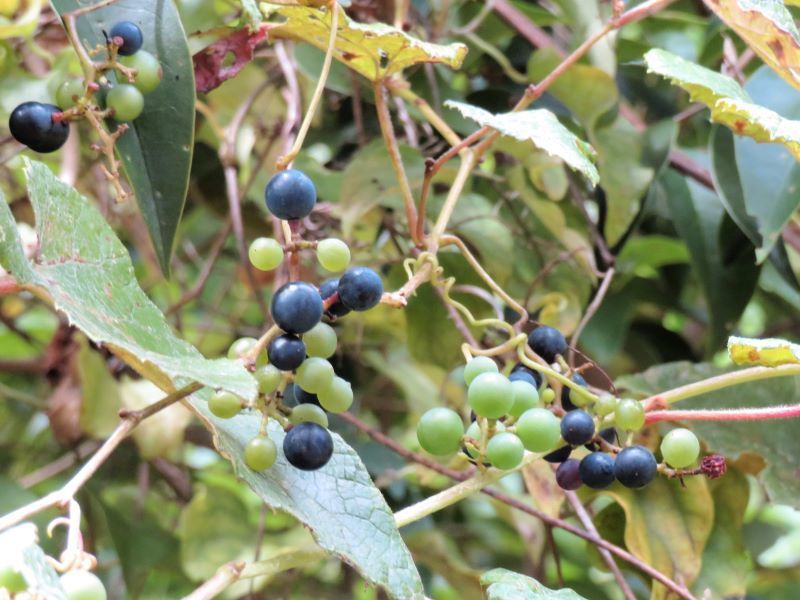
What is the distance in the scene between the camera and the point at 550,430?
458 mm

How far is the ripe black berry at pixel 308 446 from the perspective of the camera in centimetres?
41

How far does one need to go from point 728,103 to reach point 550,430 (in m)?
0.22

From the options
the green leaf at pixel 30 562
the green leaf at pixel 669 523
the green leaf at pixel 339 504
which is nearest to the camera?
the green leaf at pixel 30 562

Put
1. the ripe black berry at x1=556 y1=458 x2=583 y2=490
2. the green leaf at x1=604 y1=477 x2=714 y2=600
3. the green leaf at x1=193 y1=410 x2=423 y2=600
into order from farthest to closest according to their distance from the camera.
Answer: the green leaf at x1=604 y1=477 x2=714 y2=600, the ripe black berry at x1=556 y1=458 x2=583 y2=490, the green leaf at x1=193 y1=410 x2=423 y2=600

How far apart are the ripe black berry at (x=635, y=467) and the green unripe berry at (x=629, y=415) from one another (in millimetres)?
13

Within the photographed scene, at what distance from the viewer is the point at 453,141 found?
0.64 meters

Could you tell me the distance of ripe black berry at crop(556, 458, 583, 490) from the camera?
0.52 meters

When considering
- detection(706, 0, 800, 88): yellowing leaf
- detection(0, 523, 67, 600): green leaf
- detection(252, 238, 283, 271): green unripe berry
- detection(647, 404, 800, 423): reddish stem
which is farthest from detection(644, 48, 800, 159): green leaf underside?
detection(0, 523, 67, 600): green leaf

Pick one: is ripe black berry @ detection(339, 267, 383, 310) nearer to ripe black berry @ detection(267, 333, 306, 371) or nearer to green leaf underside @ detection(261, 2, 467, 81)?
ripe black berry @ detection(267, 333, 306, 371)

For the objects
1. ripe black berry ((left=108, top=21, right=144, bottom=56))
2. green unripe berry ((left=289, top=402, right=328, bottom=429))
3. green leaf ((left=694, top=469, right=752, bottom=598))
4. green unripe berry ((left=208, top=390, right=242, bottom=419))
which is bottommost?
green leaf ((left=694, top=469, right=752, bottom=598))

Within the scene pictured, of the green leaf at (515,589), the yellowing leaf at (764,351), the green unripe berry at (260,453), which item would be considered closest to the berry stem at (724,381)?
the yellowing leaf at (764,351)

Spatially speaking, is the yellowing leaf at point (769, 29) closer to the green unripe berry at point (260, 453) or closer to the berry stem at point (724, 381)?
the berry stem at point (724, 381)

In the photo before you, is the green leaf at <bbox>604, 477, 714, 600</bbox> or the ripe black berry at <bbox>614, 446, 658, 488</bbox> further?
the green leaf at <bbox>604, 477, 714, 600</bbox>

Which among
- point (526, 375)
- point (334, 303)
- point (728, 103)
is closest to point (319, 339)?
point (334, 303)
